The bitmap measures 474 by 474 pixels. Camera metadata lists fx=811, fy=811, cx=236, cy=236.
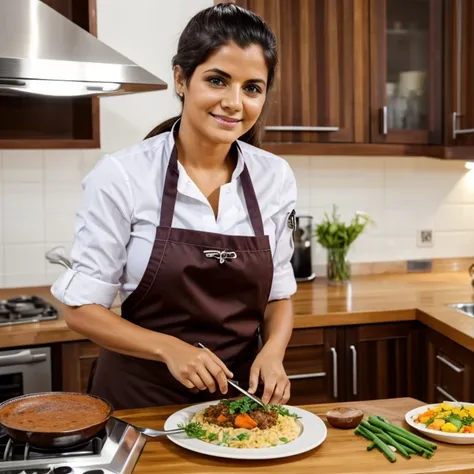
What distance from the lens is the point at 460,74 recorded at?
10.8 ft

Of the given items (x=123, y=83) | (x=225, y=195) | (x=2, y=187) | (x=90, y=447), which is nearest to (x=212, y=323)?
(x=225, y=195)

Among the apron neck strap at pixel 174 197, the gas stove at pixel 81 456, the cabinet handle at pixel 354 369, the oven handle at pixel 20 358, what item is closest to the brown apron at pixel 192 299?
the apron neck strap at pixel 174 197

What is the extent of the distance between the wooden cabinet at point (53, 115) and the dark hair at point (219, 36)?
122cm

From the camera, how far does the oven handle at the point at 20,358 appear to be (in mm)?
2568

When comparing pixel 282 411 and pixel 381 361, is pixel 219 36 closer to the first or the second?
pixel 282 411

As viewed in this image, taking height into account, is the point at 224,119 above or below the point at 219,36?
below

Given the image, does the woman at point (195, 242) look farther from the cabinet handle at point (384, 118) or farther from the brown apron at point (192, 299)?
the cabinet handle at point (384, 118)

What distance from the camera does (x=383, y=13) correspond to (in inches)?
129

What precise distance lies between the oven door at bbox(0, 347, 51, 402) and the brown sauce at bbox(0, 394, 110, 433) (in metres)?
0.98

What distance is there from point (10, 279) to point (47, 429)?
1892 mm

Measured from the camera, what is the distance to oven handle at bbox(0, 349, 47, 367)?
2.57 m

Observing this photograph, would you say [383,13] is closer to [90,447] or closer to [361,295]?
[361,295]

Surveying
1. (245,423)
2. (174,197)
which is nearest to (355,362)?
(174,197)

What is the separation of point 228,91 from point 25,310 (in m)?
1.38
